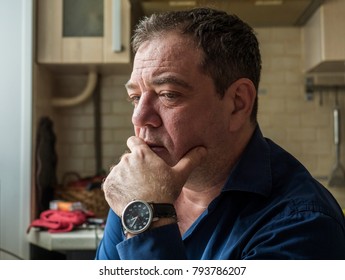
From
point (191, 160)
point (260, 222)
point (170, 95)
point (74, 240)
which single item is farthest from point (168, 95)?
point (74, 240)

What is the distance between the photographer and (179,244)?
0.54 m

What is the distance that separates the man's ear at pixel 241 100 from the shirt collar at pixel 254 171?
37mm

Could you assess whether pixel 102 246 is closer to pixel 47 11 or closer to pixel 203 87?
pixel 203 87

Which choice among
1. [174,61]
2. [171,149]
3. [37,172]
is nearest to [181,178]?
[171,149]

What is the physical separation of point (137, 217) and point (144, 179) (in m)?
A: 0.06

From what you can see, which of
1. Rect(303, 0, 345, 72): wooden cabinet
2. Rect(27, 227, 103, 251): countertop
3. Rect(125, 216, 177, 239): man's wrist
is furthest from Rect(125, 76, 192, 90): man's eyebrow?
Rect(303, 0, 345, 72): wooden cabinet

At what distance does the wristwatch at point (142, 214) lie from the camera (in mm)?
531

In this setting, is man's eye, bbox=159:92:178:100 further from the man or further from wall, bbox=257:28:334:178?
wall, bbox=257:28:334:178

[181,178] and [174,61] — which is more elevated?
[174,61]

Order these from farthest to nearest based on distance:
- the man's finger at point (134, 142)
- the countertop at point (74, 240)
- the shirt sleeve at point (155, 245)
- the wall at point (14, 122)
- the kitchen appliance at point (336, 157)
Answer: the kitchen appliance at point (336, 157), the wall at point (14, 122), the countertop at point (74, 240), the man's finger at point (134, 142), the shirt sleeve at point (155, 245)

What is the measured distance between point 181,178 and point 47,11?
3.72 ft

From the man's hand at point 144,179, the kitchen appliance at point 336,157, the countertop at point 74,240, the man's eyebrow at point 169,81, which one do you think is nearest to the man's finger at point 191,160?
the man's hand at point 144,179

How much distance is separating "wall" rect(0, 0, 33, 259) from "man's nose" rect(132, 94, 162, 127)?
0.92 meters

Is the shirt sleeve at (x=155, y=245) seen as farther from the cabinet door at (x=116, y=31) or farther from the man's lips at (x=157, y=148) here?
the cabinet door at (x=116, y=31)
